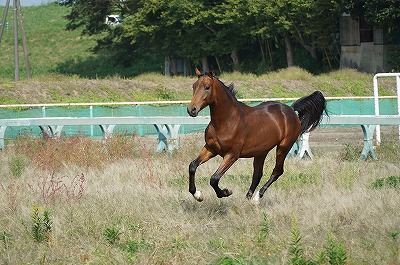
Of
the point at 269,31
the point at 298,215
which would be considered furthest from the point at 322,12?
the point at 298,215

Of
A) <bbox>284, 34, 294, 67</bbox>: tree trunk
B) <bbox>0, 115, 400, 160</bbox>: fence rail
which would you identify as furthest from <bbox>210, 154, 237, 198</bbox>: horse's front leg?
<bbox>284, 34, 294, 67</bbox>: tree trunk

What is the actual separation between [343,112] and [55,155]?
40.8 ft

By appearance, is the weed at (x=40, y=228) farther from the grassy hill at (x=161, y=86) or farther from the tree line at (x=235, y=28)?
the tree line at (x=235, y=28)

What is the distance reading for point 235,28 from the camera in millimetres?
51125

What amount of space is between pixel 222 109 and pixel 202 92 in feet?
1.63

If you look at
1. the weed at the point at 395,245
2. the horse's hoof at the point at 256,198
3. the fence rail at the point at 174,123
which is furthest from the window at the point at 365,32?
the weed at the point at 395,245

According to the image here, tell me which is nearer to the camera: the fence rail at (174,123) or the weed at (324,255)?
the weed at (324,255)

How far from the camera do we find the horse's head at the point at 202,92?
10438 millimetres

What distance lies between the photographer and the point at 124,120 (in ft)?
62.2

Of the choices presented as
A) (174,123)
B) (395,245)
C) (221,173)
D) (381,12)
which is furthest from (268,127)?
(381,12)

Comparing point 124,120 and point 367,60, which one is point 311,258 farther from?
point 367,60

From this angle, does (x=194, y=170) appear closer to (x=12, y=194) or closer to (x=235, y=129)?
(x=235, y=129)

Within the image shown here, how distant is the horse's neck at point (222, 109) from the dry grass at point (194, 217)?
105 cm

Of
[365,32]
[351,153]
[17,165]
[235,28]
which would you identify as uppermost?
[235,28]
